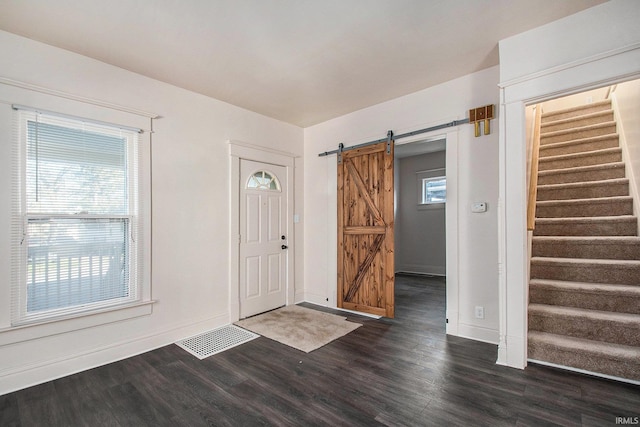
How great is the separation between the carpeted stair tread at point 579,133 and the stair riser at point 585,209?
1.19 m

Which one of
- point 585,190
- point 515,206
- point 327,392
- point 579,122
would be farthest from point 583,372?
point 579,122

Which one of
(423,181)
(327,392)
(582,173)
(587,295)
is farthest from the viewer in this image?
(423,181)

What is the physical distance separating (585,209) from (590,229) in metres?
0.30

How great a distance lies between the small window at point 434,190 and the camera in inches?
271

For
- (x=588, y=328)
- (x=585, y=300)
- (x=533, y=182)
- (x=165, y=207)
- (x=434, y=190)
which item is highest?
(x=434, y=190)

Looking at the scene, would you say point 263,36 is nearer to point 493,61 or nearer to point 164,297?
point 493,61

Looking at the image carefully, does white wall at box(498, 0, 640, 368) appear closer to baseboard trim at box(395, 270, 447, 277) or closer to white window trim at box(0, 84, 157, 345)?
white window trim at box(0, 84, 157, 345)

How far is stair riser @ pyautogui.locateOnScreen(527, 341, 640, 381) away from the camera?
2.21 metres

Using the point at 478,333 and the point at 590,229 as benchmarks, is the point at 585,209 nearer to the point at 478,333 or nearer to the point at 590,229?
the point at 590,229

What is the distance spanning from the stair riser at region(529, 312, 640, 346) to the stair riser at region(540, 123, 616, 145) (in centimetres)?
273

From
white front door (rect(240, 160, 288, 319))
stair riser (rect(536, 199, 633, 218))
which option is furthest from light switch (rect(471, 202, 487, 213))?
white front door (rect(240, 160, 288, 319))

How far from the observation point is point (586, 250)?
3070mm

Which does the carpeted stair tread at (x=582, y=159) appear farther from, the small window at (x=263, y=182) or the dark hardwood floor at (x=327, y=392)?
the small window at (x=263, y=182)

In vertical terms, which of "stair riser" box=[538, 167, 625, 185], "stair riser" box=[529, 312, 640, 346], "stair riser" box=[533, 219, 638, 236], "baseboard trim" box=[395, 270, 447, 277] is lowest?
"baseboard trim" box=[395, 270, 447, 277]
